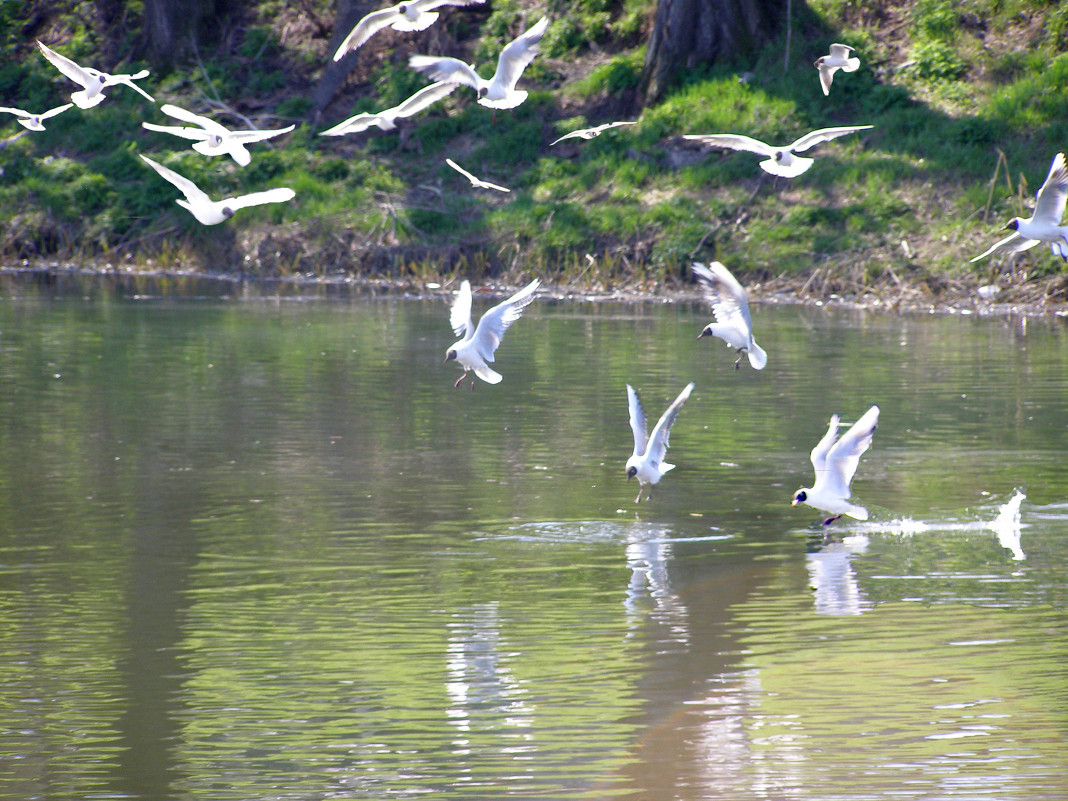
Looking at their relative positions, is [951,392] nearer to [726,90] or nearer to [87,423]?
[87,423]

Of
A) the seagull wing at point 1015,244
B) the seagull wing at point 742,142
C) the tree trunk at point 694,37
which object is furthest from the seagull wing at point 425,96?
the tree trunk at point 694,37

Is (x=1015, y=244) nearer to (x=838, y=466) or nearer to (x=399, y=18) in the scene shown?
(x=838, y=466)

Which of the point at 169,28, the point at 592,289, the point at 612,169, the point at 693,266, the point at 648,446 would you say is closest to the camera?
the point at 648,446

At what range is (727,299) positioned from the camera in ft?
40.7

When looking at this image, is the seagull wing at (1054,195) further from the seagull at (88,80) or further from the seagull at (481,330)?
the seagull at (88,80)

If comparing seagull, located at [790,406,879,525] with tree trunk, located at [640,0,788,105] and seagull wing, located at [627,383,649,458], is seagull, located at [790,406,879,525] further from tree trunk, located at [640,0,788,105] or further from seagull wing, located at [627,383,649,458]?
tree trunk, located at [640,0,788,105]

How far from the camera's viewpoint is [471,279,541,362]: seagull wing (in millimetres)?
12305

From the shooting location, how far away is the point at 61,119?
117 feet

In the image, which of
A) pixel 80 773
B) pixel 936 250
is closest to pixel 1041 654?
pixel 80 773

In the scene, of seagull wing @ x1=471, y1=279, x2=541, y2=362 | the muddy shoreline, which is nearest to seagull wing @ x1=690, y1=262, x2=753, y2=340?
seagull wing @ x1=471, y1=279, x2=541, y2=362

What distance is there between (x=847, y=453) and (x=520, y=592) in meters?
2.44

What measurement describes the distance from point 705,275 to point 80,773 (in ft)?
23.3

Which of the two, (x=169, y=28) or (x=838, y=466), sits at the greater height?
(x=169, y=28)

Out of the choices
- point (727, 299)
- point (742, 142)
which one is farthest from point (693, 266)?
point (742, 142)
